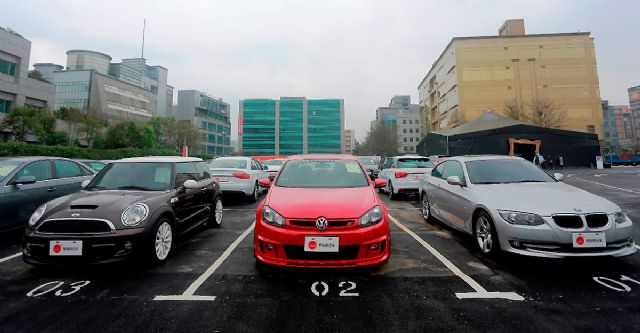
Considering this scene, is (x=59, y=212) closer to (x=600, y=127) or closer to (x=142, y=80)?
(x=600, y=127)

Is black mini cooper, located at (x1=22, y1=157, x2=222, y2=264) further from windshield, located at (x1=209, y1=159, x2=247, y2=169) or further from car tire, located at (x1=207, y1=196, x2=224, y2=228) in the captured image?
windshield, located at (x1=209, y1=159, x2=247, y2=169)

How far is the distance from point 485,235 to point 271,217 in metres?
3.16

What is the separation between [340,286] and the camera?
3178 mm

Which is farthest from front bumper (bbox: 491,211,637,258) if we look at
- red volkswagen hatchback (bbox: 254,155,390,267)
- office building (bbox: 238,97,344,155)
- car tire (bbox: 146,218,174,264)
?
office building (bbox: 238,97,344,155)

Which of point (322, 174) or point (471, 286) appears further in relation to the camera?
point (322, 174)

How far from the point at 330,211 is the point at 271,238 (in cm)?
75

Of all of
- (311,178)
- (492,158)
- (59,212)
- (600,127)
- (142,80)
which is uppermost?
(142,80)

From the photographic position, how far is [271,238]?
10.5 ft

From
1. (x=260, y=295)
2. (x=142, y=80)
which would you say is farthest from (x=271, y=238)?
(x=142, y=80)

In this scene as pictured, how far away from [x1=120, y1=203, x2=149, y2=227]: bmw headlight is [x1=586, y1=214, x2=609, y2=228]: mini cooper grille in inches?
220

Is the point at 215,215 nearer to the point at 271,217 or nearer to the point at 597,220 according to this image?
the point at 271,217

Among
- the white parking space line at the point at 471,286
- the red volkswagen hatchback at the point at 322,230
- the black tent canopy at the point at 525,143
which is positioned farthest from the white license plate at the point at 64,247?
the black tent canopy at the point at 525,143

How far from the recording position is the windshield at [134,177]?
4.41 metres

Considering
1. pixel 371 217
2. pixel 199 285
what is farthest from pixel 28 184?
pixel 371 217
